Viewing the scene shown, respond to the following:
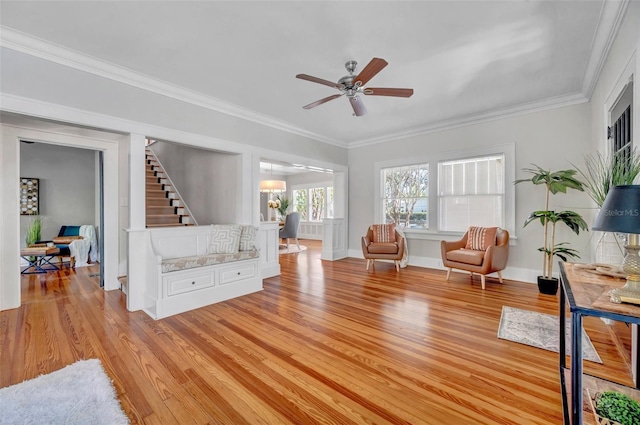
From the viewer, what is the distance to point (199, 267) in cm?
338

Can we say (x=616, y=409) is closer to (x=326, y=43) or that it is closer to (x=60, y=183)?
(x=326, y=43)

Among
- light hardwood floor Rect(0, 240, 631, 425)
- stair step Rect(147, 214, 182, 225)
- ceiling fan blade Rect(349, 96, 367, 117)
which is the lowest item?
light hardwood floor Rect(0, 240, 631, 425)

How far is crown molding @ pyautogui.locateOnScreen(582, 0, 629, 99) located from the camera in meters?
2.13

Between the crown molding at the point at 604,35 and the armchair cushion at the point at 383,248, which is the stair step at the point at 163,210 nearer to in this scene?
the armchair cushion at the point at 383,248

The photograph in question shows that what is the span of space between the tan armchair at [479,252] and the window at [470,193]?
1.15ft

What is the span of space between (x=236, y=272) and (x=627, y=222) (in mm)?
3639

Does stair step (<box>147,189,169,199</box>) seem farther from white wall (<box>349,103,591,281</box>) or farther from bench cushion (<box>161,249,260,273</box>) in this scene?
white wall (<box>349,103,591,281</box>)

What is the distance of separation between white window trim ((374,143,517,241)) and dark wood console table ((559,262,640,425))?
315cm

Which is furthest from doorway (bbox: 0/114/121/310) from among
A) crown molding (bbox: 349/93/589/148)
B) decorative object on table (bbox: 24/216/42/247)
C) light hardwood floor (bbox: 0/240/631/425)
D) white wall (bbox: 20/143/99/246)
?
crown molding (bbox: 349/93/589/148)

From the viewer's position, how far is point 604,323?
2801mm

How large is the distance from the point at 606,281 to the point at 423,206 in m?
4.16

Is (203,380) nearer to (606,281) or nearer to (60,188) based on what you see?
(606,281)

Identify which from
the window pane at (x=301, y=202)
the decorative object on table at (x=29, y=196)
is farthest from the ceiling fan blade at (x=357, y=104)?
the window pane at (x=301, y=202)

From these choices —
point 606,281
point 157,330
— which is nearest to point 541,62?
point 606,281
